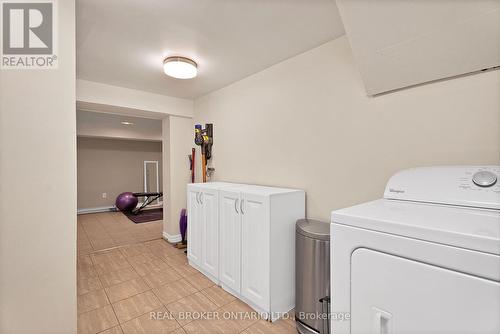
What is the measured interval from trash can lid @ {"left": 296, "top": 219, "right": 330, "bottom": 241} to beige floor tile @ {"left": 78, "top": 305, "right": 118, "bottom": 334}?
166cm

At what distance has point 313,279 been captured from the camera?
159 cm

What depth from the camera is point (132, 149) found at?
672cm

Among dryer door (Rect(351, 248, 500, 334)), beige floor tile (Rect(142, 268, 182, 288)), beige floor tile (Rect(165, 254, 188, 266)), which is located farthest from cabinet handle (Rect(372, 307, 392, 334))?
beige floor tile (Rect(165, 254, 188, 266))

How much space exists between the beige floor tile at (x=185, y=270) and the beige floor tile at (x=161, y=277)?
5 centimetres

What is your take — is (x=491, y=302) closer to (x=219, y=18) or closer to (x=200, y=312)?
(x=200, y=312)

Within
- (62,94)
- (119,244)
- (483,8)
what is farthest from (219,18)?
(119,244)

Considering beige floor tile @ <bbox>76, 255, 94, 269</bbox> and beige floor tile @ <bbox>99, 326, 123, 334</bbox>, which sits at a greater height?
beige floor tile @ <bbox>99, 326, 123, 334</bbox>

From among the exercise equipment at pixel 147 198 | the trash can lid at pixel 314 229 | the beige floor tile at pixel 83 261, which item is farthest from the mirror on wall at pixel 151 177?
the trash can lid at pixel 314 229

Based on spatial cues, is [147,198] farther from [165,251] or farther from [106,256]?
[165,251]

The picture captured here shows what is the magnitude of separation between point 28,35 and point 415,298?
221 cm

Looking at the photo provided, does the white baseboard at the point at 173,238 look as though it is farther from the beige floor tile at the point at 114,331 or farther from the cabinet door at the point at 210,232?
the beige floor tile at the point at 114,331

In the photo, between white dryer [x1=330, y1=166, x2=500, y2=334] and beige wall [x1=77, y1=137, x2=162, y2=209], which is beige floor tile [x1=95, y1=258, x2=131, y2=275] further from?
beige wall [x1=77, y1=137, x2=162, y2=209]

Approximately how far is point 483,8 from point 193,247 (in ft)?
9.71

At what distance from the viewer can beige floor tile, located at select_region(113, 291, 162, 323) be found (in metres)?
1.80
